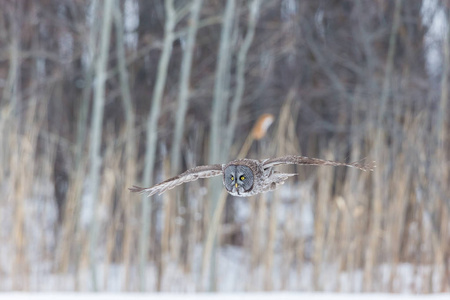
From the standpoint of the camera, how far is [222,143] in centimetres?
431

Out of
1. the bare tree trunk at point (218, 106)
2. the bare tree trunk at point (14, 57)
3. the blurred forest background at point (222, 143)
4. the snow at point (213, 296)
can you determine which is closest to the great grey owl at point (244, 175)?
the blurred forest background at point (222, 143)

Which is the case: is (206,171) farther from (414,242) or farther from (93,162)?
(414,242)

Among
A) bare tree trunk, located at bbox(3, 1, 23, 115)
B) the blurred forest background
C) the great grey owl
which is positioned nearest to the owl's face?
the great grey owl

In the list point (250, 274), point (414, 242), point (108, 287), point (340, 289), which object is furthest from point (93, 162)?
point (414, 242)

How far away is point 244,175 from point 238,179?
0.04 m

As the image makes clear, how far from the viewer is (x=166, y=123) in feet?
16.6

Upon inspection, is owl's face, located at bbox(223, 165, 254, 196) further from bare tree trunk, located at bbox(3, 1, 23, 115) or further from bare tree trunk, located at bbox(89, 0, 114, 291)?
bare tree trunk, located at bbox(3, 1, 23, 115)

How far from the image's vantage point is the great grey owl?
1.35 metres

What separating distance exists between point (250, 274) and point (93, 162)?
102 centimetres

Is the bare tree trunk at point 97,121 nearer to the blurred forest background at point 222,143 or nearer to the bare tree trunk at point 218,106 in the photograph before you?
the blurred forest background at point 222,143

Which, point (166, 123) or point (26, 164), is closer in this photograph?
point (26, 164)

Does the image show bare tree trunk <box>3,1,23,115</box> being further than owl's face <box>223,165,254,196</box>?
Yes

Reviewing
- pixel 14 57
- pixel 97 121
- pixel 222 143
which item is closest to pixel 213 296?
pixel 222 143

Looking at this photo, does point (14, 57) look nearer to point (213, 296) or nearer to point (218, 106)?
point (218, 106)
